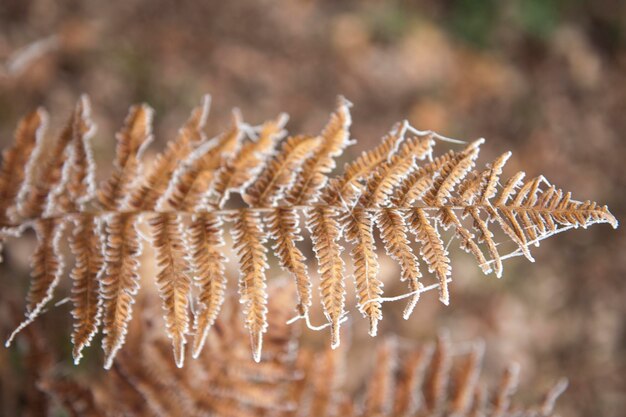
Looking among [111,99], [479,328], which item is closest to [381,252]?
[479,328]

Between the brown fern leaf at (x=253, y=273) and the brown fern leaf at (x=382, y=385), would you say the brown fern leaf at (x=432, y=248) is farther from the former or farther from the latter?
the brown fern leaf at (x=382, y=385)

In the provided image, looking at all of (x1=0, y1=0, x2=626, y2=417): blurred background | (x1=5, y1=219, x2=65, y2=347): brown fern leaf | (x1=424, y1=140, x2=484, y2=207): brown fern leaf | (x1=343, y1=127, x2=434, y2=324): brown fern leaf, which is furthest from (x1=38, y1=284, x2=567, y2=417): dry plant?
(x1=0, y1=0, x2=626, y2=417): blurred background

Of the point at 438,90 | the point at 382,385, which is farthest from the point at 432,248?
the point at 438,90

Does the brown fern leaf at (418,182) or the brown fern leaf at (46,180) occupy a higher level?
the brown fern leaf at (418,182)

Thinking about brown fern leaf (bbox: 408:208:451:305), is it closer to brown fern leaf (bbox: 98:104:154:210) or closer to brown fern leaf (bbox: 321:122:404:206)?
brown fern leaf (bbox: 321:122:404:206)

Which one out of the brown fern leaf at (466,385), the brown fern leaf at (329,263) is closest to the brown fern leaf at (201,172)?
the brown fern leaf at (329,263)

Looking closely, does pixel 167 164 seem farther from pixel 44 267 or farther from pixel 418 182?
pixel 418 182

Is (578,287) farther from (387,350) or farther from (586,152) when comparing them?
(387,350)
